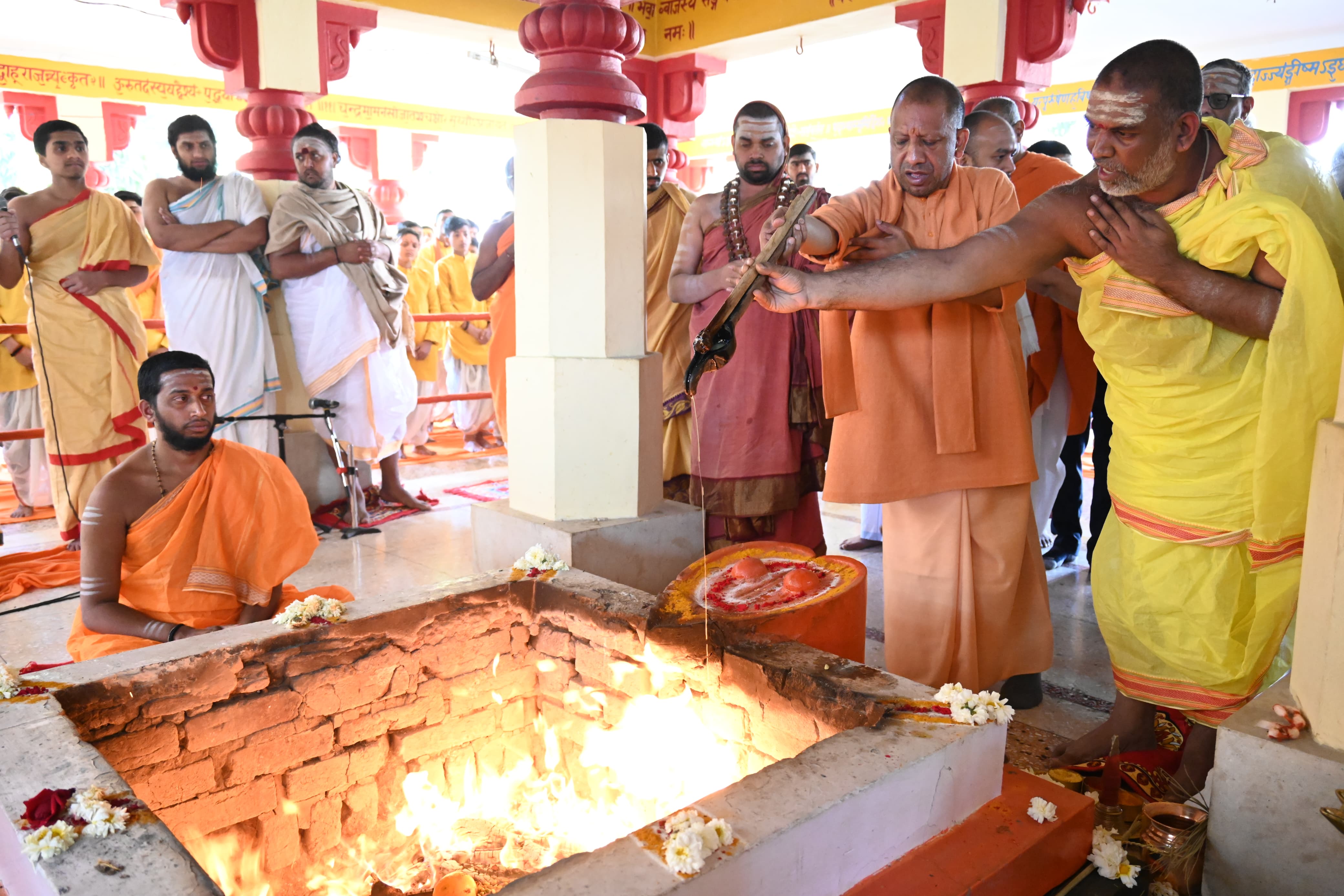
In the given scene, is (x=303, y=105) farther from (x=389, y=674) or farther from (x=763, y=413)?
(x=389, y=674)

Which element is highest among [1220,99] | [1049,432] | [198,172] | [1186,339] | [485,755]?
[1220,99]

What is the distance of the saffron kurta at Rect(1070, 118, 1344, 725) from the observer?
2090mm

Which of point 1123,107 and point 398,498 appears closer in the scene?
point 1123,107

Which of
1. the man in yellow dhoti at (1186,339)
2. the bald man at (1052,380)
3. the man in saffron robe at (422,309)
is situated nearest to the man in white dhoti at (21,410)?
the man in saffron robe at (422,309)

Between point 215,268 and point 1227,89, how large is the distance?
4.75 metres

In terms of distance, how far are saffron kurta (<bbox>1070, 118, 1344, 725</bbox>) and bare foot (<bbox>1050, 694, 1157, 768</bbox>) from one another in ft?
0.28

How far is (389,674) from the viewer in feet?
8.87

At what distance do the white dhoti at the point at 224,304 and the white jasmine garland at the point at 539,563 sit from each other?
2.76 metres

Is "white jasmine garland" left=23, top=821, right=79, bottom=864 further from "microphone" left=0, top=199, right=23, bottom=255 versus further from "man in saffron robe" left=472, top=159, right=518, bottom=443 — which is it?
"microphone" left=0, top=199, right=23, bottom=255

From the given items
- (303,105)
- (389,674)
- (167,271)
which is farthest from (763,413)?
(303,105)

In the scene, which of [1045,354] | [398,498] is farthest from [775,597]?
[398,498]

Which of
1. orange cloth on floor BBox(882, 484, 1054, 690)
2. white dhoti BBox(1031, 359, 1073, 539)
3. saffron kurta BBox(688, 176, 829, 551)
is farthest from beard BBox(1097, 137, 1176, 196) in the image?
white dhoti BBox(1031, 359, 1073, 539)

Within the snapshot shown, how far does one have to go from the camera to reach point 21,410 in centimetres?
661

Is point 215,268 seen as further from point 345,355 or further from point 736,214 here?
point 736,214
